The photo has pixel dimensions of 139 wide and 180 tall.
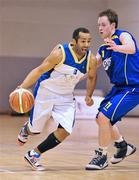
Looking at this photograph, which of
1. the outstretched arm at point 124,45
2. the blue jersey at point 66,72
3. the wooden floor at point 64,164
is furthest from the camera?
the blue jersey at point 66,72

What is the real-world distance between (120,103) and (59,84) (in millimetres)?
699

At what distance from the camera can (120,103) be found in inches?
212

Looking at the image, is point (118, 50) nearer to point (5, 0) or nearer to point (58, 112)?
point (58, 112)

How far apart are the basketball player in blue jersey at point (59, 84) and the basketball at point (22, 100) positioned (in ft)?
0.31

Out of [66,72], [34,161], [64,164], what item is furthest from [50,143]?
[66,72]

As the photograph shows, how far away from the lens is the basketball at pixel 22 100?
5.41m

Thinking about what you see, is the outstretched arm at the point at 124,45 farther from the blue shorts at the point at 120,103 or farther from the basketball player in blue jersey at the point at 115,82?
the blue shorts at the point at 120,103

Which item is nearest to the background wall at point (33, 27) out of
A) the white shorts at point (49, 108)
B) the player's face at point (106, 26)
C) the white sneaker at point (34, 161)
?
the player's face at point (106, 26)

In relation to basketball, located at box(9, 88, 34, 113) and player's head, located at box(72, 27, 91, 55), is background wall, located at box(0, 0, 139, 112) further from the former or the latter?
basketball, located at box(9, 88, 34, 113)

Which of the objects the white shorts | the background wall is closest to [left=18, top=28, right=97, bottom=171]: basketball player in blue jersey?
the white shorts

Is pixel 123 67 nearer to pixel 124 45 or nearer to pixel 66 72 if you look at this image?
pixel 124 45

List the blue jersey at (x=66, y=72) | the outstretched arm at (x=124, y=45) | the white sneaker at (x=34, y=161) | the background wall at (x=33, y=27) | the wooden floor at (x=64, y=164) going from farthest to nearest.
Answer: the background wall at (x=33, y=27) → the blue jersey at (x=66, y=72) → the white sneaker at (x=34, y=161) → the outstretched arm at (x=124, y=45) → the wooden floor at (x=64, y=164)

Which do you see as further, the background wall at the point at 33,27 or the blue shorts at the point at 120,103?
the background wall at the point at 33,27

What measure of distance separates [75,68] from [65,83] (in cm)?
20
